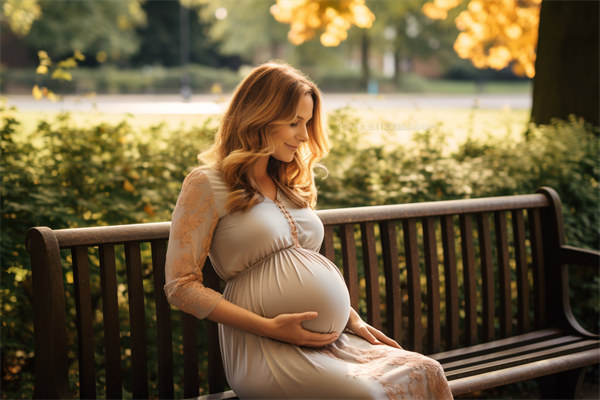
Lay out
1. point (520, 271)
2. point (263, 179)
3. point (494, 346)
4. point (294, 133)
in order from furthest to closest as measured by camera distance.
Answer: point (520, 271) → point (494, 346) → point (263, 179) → point (294, 133)

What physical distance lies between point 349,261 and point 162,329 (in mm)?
966

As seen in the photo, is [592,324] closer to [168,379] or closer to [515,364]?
[515,364]

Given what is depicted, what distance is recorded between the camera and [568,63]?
19.6ft

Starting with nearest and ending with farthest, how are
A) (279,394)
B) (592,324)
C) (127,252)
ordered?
(279,394), (127,252), (592,324)

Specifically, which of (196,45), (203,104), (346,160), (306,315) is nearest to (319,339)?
(306,315)

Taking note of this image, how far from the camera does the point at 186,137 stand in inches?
171

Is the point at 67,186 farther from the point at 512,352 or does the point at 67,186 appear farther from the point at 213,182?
the point at 512,352

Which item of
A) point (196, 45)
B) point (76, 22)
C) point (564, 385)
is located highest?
point (196, 45)

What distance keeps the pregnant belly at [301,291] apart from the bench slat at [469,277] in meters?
1.31

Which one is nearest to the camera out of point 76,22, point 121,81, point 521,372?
point 521,372

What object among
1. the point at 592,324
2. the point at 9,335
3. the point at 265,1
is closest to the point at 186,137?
the point at 9,335

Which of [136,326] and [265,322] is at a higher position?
[265,322]

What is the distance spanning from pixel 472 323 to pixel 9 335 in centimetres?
244

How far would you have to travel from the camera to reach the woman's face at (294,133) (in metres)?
2.60
